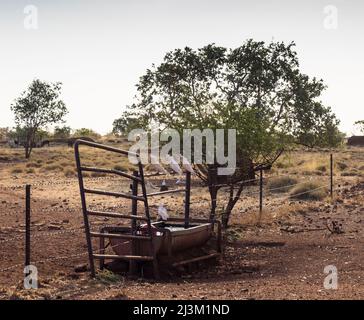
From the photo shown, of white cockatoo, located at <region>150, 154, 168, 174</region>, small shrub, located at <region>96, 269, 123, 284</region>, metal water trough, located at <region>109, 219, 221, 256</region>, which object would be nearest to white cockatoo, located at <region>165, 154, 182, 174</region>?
white cockatoo, located at <region>150, 154, 168, 174</region>

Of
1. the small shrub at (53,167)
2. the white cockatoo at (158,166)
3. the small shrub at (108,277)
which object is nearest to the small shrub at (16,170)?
the small shrub at (53,167)

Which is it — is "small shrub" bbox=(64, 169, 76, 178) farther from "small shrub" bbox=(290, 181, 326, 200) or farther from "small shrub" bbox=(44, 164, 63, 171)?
"small shrub" bbox=(290, 181, 326, 200)

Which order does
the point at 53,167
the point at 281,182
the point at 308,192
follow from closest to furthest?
the point at 308,192 → the point at 281,182 → the point at 53,167

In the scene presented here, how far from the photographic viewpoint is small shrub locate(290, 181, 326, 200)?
21236mm

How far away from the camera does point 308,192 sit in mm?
21828

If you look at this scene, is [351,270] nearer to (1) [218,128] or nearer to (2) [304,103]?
(1) [218,128]

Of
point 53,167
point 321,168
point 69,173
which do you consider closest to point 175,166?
point 69,173

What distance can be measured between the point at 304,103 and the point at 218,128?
13258 mm

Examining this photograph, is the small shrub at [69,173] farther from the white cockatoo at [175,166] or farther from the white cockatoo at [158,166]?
the white cockatoo at [158,166]

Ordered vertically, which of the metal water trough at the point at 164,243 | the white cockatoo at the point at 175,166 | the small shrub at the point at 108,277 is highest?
the white cockatoo at the point at 175,166

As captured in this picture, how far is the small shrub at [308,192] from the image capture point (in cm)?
2124

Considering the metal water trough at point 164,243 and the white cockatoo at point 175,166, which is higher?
the white cockatoo at point 175,166

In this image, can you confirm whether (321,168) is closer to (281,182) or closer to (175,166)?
(281,182)

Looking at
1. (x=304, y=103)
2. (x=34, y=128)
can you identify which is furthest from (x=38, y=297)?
(x=34, y=128)
